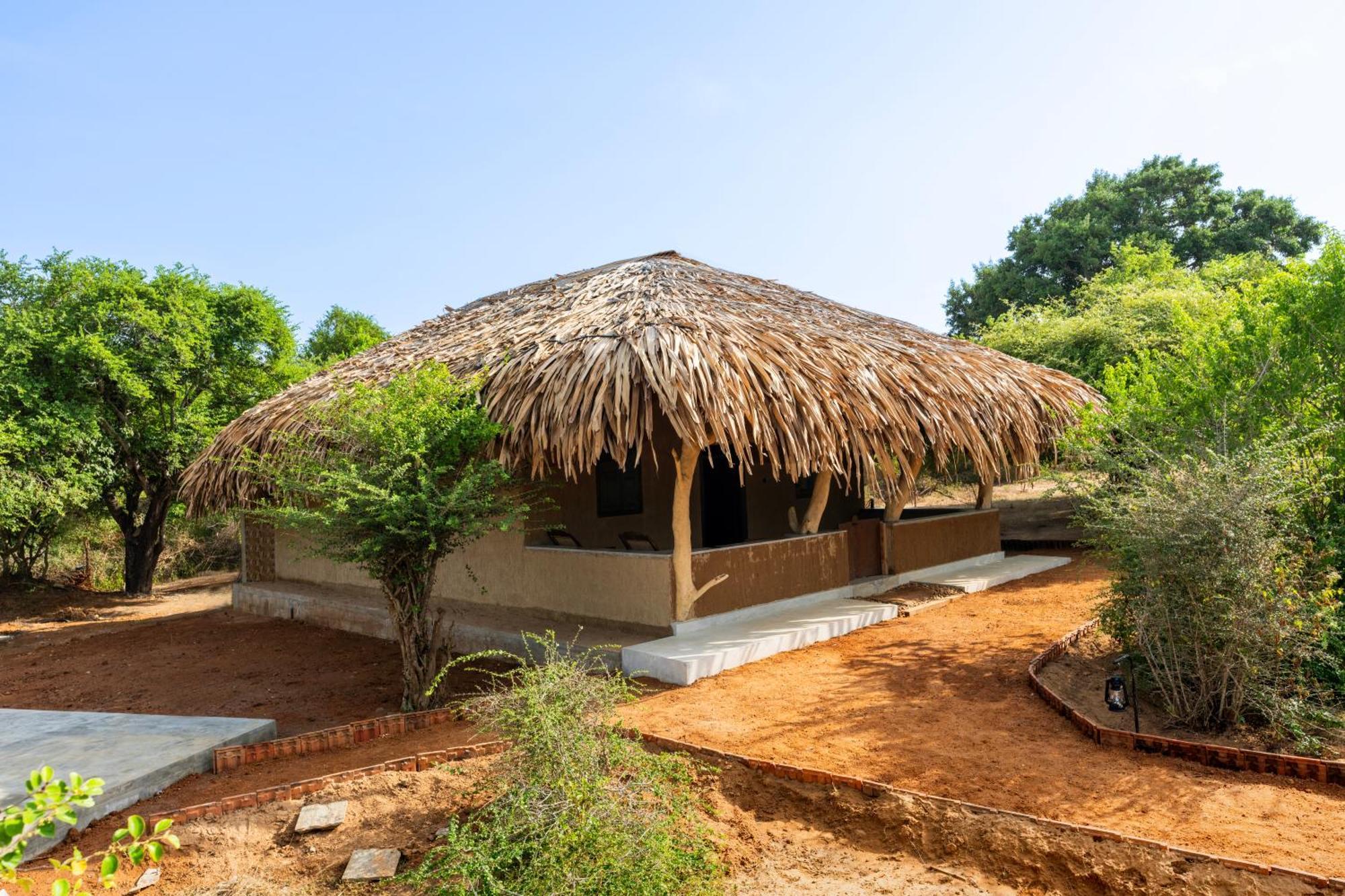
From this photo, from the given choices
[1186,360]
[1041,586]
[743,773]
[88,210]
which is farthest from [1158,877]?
[88,210]

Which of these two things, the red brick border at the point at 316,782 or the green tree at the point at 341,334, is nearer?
the red brick border at the point at 316,782

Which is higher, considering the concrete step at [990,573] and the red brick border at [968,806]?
the concrete step at [990,573]

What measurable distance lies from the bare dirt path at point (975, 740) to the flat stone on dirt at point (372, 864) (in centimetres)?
181

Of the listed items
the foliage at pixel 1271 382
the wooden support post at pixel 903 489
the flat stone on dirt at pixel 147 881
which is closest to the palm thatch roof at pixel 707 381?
the wooden support post at pixel 903 489

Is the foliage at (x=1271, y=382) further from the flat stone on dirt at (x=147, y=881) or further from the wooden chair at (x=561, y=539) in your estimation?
the flat stone on dirt at (x=147, y=881)

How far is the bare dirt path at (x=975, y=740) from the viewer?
3.55 m

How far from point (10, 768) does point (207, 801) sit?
1.66m

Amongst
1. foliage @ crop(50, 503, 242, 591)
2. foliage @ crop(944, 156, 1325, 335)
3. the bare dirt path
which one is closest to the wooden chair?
the bare dirt path

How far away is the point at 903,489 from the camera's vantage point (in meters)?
8.95

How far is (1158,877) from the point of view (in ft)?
10.2

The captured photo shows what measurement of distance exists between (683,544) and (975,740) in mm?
3060

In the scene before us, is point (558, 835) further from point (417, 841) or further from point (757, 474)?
point (757, 474)

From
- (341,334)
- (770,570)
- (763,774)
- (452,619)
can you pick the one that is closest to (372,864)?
(763,774)

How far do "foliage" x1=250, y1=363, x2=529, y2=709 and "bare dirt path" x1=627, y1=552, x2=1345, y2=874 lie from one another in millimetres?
1820
